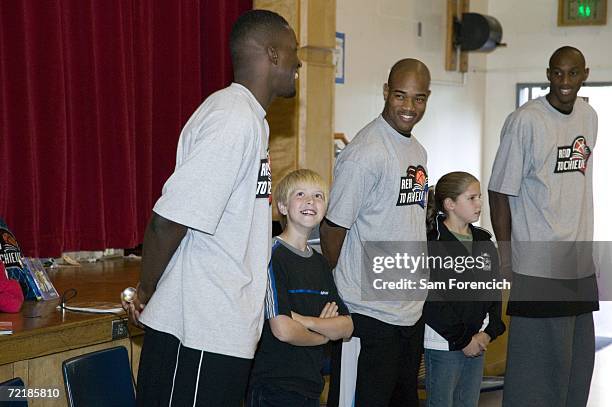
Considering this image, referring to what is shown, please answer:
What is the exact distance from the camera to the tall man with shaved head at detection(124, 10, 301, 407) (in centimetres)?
192

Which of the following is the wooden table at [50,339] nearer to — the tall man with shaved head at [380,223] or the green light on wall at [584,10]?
the tall man with shaved head at [380,223]

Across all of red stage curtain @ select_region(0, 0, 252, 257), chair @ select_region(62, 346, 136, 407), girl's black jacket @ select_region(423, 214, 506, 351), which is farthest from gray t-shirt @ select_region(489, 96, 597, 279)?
red stage curtain @ select_region(0, 0, 252, 257)

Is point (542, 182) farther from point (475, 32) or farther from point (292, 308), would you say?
point (475, 32)

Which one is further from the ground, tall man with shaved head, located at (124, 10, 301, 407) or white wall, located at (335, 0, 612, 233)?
white wall, located at (335, 0, 612, 233)

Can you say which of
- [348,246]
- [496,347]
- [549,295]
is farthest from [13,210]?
[496,347]

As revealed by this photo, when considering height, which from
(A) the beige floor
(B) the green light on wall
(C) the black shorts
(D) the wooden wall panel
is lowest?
(A) the beige floor

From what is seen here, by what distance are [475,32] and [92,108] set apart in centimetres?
460

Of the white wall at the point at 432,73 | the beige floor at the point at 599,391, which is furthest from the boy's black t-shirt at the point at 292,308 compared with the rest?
the white wall at the point at 432,73

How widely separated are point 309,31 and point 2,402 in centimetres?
299

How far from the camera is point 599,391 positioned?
4895mm

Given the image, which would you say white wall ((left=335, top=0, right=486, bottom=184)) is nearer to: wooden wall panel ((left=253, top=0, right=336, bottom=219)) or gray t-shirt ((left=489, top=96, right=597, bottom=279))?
wooden wall panel ((left=253, top=0, right=336, bottom=219))

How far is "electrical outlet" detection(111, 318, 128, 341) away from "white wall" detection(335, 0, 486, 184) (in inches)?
122

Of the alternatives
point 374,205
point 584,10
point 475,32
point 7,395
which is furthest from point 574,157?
point 584,10

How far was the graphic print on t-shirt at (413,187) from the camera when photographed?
9.45ft
